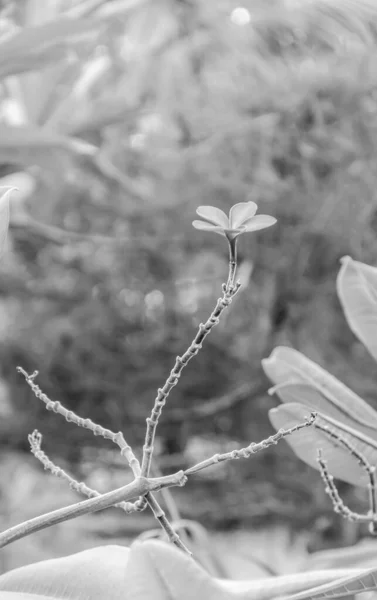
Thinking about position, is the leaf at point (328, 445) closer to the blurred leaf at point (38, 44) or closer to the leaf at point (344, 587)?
the leaf at point (344, 587)

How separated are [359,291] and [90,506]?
0.10 meters

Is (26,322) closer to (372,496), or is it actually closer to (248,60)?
(248,60)

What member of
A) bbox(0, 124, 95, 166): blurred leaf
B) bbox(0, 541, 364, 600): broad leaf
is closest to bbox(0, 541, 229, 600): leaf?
bbox(0, 541, 364, 600): broad leaf

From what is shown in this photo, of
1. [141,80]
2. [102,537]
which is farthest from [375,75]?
[102,537]

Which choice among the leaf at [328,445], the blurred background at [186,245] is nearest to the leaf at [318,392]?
the leaf at [328,445]

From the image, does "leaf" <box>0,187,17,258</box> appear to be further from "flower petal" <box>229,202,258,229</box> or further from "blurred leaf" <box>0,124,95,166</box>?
"blurred leaf" <box>0,124,95,166</box>

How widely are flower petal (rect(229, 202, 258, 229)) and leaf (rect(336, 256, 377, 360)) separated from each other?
7 centimetres

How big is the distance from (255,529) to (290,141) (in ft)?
0.91

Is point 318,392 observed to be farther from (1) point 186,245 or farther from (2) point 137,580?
(1) point 186,245

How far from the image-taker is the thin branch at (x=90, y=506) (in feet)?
0.29

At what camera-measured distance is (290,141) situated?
0.40m

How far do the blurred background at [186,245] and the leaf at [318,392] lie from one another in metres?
0.20

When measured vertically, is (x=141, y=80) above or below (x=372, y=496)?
above

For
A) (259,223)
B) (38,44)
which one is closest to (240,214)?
(259,223)
